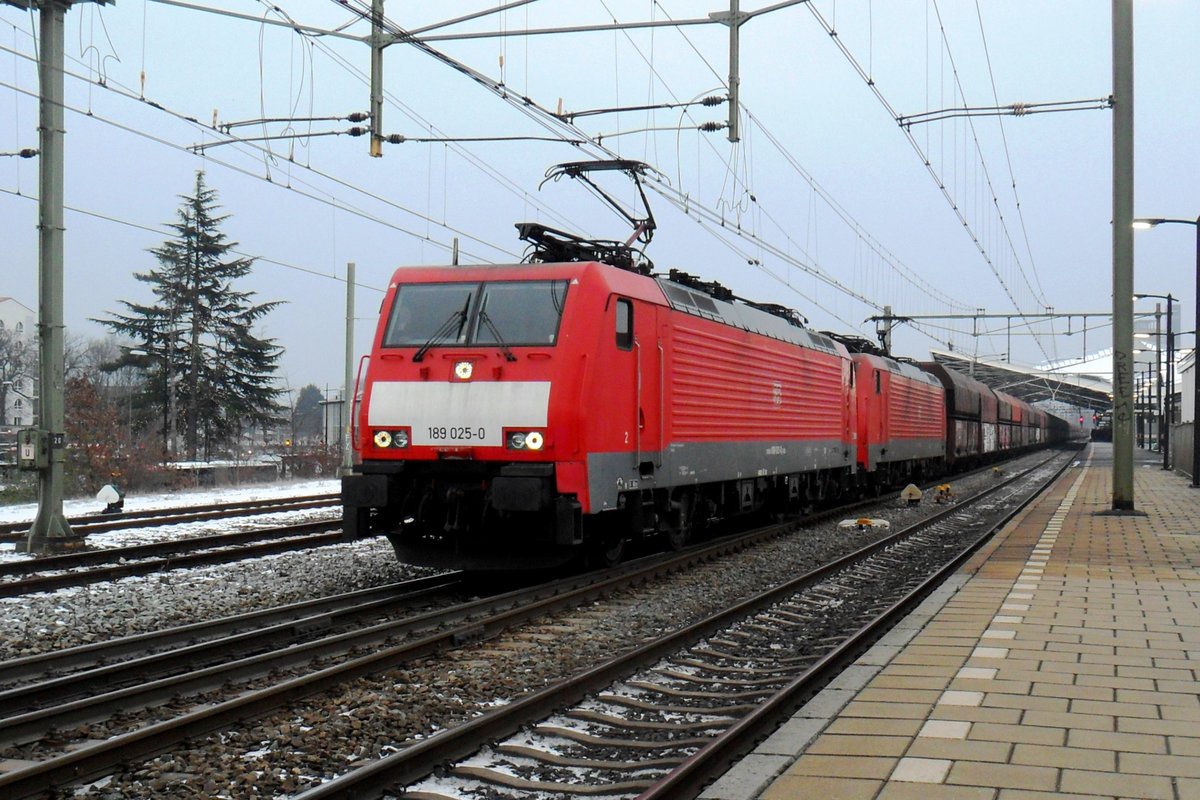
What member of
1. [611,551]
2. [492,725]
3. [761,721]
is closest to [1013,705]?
[761,721]

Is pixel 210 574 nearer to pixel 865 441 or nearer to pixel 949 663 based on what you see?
pixel 949 663

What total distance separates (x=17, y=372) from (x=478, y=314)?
209ft

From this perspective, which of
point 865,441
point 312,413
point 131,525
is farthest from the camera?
point 312,413

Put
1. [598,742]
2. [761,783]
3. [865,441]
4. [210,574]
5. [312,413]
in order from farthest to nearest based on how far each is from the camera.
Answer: [312,413] < [865,441] < [210,574] < [598,742] < [761,783]

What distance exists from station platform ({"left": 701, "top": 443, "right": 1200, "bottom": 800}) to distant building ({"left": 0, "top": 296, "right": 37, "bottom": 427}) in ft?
174

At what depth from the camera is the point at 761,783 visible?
4.64 meters

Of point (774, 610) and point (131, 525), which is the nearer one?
point (774, 610)

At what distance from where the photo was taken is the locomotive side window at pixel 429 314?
37.2 ft

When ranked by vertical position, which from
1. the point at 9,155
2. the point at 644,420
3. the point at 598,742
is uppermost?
the point at 9,155

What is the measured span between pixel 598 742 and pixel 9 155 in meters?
14.8

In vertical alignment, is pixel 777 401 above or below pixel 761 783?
above

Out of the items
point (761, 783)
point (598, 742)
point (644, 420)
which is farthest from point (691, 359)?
point (761, 783)

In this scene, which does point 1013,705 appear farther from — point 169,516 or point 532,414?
point 169,516

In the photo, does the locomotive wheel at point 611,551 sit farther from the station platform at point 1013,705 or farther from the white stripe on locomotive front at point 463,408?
the station platform at point 1013,705
